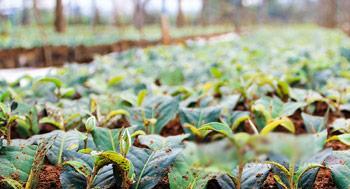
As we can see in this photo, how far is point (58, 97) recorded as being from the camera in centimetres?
192

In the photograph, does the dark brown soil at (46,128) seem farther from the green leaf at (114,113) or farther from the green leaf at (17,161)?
the green leaf at (17,161)

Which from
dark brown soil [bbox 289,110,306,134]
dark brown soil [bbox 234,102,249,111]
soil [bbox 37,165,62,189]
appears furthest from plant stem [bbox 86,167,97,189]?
dark brown soil [bbox 234,102,249,111]

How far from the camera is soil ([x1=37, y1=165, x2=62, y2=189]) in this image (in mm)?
944

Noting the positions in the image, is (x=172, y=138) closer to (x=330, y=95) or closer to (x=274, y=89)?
(x=330, y=95)

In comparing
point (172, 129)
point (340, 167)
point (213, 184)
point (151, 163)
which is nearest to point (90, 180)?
point (151, 163)

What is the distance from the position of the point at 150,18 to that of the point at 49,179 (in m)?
32.4

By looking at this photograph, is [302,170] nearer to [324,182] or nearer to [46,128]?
[324,182]

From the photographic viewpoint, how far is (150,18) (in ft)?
108

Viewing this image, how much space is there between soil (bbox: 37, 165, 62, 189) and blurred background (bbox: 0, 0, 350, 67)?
6.79 meters

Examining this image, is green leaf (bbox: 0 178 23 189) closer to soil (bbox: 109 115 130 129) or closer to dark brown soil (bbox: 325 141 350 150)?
soil (bbox: 109 115 130 129)

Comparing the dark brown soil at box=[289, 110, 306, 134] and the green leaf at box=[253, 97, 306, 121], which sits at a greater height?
the green leaf at box=[253, 97, 306, 121]

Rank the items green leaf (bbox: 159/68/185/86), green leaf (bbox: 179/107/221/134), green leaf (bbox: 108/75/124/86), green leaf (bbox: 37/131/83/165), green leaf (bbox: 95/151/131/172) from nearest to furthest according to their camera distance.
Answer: green leaf (bbox: 95/151/131/172) < green leaf (bbox: 37/131/83/165) < green leaf (bbox: 179/107/221/134) < green leaf (bbox: 108/75/124/86) < green leaf (bbox: 159/68/185/86)

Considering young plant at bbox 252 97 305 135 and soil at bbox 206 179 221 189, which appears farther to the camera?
young plant at bbox 252 97 305 135

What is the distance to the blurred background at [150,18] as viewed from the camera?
1120 cm
